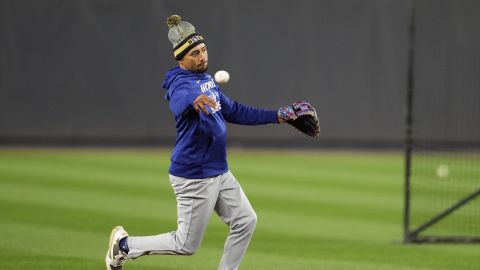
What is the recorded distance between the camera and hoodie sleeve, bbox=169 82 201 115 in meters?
7.12

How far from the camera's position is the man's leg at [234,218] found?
25.3 feet

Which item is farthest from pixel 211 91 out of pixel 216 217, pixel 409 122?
pixel 216 217

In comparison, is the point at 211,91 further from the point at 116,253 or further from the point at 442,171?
the point at 442,171

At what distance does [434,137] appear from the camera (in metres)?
23.6

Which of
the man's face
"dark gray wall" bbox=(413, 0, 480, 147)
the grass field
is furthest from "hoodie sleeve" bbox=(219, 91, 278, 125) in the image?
"dark gray wall" bbox=(413, 0, 480, 147)

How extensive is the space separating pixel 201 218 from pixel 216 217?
6.24m

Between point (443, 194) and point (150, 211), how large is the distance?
5752 mm

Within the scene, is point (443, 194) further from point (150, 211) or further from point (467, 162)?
point (150, 211)

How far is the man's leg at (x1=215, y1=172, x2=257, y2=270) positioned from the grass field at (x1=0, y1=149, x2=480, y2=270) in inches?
78.0

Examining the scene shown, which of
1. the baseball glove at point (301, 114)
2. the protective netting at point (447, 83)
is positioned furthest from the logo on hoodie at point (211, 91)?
the protective netting at point (447, 83)

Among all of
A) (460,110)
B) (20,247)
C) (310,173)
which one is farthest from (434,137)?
(20,247)

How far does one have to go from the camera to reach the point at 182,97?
718 centimetres

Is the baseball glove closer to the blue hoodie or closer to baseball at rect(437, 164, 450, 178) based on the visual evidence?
the blue hoodie

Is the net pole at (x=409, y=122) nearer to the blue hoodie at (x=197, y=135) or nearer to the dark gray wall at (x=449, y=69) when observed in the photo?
the blue hoodie at (x=197, y=135)
